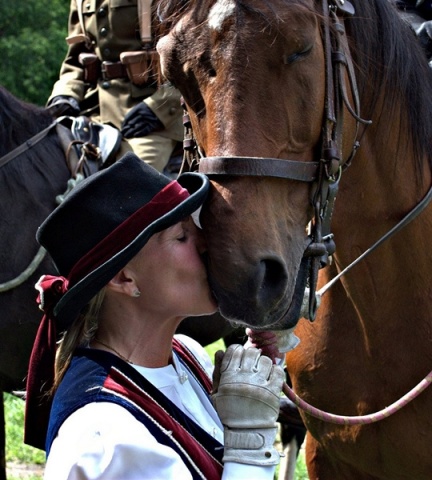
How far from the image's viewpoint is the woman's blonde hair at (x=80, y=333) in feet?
6.88

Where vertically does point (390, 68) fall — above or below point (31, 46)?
above

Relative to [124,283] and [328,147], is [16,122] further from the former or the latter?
[124,283]

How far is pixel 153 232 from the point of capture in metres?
2.02

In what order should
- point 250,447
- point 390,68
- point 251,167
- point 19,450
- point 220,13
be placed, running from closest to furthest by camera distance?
1. point 250,447
2. point 251,167
3. point 220,13
4. point 390,68
5. point 19,450

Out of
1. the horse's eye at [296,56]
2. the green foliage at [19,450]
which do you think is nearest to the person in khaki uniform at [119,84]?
the green foliage at [19,450]

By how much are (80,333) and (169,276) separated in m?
0.27

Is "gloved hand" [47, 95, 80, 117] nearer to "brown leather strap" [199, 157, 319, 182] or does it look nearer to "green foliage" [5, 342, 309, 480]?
"green foliage" [5, 342, 309, 480]

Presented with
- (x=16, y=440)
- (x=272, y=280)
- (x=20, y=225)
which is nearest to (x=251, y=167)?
(x=272, y=280)

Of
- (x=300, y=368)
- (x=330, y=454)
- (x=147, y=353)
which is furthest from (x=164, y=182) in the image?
(x=330, y=454)

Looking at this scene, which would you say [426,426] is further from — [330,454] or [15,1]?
[15,1]

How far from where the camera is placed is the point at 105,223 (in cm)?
202

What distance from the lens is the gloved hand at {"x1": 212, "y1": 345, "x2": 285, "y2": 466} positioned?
6.57 feet

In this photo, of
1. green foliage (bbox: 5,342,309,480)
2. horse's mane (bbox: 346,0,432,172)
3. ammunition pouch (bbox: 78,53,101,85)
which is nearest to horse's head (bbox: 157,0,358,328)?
horse's mane (bbox: 346,0,432,172)

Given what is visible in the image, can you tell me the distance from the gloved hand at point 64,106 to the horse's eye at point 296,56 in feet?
9.39
